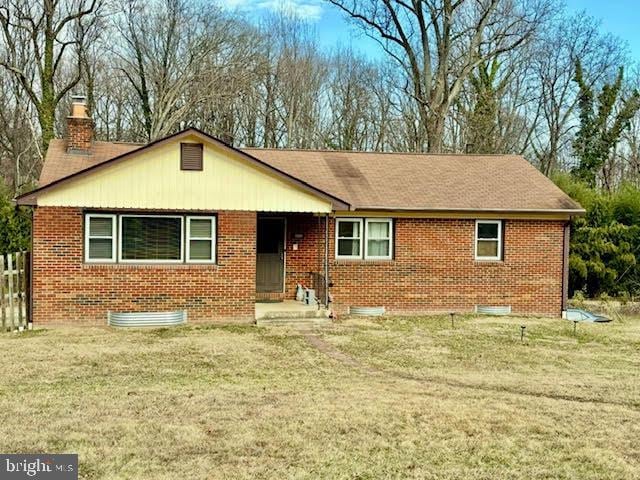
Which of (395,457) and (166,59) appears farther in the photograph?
(166,59)

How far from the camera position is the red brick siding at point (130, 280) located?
13.6m

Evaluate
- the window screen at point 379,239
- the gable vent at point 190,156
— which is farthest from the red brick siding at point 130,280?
the window screen at point 379,239

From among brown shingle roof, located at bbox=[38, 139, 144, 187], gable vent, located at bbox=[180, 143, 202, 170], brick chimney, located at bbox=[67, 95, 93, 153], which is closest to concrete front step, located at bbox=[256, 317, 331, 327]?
gable vent, located at bbox=[180, 143, 202, 170]

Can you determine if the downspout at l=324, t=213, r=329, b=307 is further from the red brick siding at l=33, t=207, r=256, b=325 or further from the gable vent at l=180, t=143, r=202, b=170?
the gable vent at l=180, t=143, r=202, b=170

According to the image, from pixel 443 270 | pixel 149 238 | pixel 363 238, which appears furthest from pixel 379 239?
pixel 149 238

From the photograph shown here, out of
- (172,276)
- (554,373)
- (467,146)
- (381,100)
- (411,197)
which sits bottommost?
(554,373)

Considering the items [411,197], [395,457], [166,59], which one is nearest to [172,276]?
Answer: [411,197]

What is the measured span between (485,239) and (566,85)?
2649cm

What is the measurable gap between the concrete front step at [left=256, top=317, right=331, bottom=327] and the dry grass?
1337 mm

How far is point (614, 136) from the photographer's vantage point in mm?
37719

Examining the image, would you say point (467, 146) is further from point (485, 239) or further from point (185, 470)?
point (185, 470)

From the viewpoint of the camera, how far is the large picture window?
1390cm

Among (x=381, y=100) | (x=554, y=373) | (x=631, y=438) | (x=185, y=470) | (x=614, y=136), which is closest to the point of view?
(x=185, y=470)

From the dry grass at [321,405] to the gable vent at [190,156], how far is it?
3674mm
